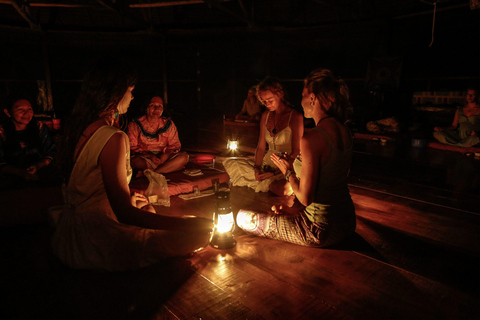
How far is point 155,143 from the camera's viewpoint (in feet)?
16.8

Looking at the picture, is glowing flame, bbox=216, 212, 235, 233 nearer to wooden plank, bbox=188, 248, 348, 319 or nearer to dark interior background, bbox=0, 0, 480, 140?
wooden plank, bbox=188, 248, 348, 319

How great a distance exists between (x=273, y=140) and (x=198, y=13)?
30.1 feet

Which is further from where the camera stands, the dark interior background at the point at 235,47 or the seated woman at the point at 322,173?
the dark interior background at the point at 235,47

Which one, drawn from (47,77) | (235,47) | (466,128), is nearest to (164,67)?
(235,47)

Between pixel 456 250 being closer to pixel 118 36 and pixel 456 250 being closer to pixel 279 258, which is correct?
pixel 279 258

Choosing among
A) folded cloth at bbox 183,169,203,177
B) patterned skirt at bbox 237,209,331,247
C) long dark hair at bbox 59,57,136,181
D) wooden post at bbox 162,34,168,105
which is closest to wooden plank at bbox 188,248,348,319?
patterned skirt at bbox 237,209,331,247

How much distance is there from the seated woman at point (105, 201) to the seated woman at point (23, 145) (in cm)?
181

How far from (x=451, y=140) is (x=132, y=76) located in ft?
25.3

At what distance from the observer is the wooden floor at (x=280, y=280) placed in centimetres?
212

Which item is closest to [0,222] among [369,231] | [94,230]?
[94,230]

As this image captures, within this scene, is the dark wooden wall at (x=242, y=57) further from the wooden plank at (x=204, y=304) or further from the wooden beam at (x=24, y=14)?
the wooden plank at (x=204, y=304)

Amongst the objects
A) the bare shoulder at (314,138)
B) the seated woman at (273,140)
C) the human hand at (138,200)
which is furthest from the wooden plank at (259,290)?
the seated woman at (273,140)

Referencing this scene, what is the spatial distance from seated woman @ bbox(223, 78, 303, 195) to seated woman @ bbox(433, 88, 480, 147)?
16.7ft

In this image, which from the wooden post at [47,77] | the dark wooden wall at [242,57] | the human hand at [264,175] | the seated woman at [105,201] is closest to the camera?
the seated woman at [105,201]
